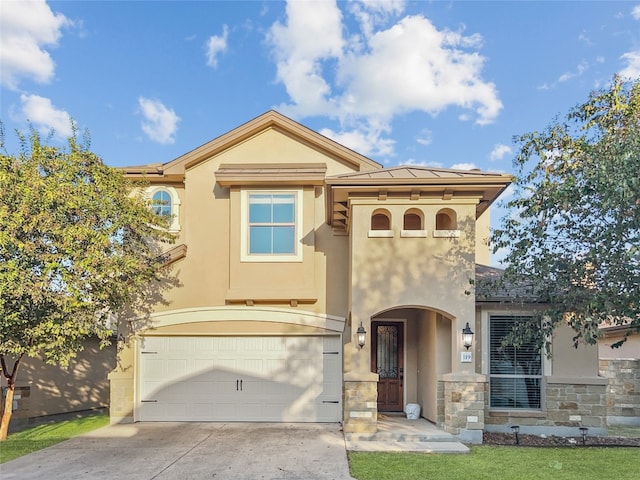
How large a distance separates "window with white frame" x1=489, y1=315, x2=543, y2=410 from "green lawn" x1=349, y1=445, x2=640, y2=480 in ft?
5.39

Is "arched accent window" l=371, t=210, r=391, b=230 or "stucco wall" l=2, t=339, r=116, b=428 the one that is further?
"stucco wall" l=2, t=339, r=116, b=428

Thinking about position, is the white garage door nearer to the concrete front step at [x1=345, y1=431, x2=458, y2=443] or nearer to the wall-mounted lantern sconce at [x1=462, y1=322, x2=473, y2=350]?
the concrete front step at [x1=345, y1=431, x2=458, y2=443]

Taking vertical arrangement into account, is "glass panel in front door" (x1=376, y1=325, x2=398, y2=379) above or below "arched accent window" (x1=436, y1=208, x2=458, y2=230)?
below

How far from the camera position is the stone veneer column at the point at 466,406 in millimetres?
8648

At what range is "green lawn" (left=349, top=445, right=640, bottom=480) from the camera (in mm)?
6465

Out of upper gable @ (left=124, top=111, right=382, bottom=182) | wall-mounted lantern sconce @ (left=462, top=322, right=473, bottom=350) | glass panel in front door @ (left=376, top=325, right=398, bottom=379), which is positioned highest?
upper gable @ (left=124, top=111, right=382, bottom=182)

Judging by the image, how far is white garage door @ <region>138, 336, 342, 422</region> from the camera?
1062 centimetres

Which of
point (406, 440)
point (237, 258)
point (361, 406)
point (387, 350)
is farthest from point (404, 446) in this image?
point (237, 258)

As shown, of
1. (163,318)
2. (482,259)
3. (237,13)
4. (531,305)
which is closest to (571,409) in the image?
(531,305)

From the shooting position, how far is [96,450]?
8.09m

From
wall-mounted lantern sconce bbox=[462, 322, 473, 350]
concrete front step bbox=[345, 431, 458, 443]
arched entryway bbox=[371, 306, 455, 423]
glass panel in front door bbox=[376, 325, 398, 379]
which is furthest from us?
glass panel in front door bbox=[376, 325, 398, 379]

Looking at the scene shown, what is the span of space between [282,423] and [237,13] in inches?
469

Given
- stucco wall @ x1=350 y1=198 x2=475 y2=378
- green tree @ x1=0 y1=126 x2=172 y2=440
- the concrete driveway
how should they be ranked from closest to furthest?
the concrete driveway < green tree @ x1=0 y1=126 x2=172 y2=440 < stucco wall @ x1=350 y1=198 x2=475 y2=378

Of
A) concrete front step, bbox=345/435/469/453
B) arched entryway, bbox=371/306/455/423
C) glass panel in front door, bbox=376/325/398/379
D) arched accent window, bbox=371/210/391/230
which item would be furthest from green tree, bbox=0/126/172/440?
glass panel in front door, bbox=376/325/398/379
